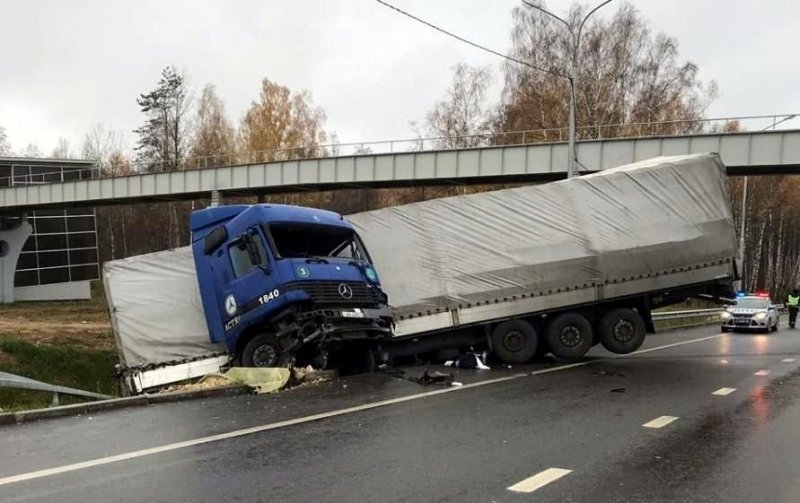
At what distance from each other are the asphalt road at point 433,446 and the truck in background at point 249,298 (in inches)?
54.2

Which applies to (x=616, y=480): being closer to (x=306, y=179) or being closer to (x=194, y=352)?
(x=194, y=352)

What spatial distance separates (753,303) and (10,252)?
4626 cm

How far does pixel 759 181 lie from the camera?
57.0 m

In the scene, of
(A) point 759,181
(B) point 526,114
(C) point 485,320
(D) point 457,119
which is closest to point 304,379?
(C) point 485,320

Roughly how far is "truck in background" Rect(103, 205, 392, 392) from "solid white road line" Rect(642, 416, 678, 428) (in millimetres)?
5509

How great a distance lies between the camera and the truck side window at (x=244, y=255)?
12.5 m

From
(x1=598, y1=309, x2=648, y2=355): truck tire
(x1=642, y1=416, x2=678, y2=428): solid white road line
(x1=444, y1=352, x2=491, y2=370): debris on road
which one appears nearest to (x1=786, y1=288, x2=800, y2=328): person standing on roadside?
(x1=598, y1=309, x2=648, y2=355): truck tire

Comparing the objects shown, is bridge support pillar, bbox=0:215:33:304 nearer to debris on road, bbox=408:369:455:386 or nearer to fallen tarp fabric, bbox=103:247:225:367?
fallen tarp fabric, bbox=103:247:225:367

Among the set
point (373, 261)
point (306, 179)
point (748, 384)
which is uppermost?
point (306, 179)

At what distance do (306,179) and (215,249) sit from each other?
74.6 feet

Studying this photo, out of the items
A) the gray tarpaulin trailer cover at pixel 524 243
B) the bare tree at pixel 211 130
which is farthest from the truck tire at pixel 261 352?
the bare tree at pixel 211 130

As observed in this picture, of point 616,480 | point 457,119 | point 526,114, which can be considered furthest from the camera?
point 457,119

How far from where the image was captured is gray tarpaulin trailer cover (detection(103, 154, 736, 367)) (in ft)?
46.5

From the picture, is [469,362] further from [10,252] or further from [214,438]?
[10,252]
